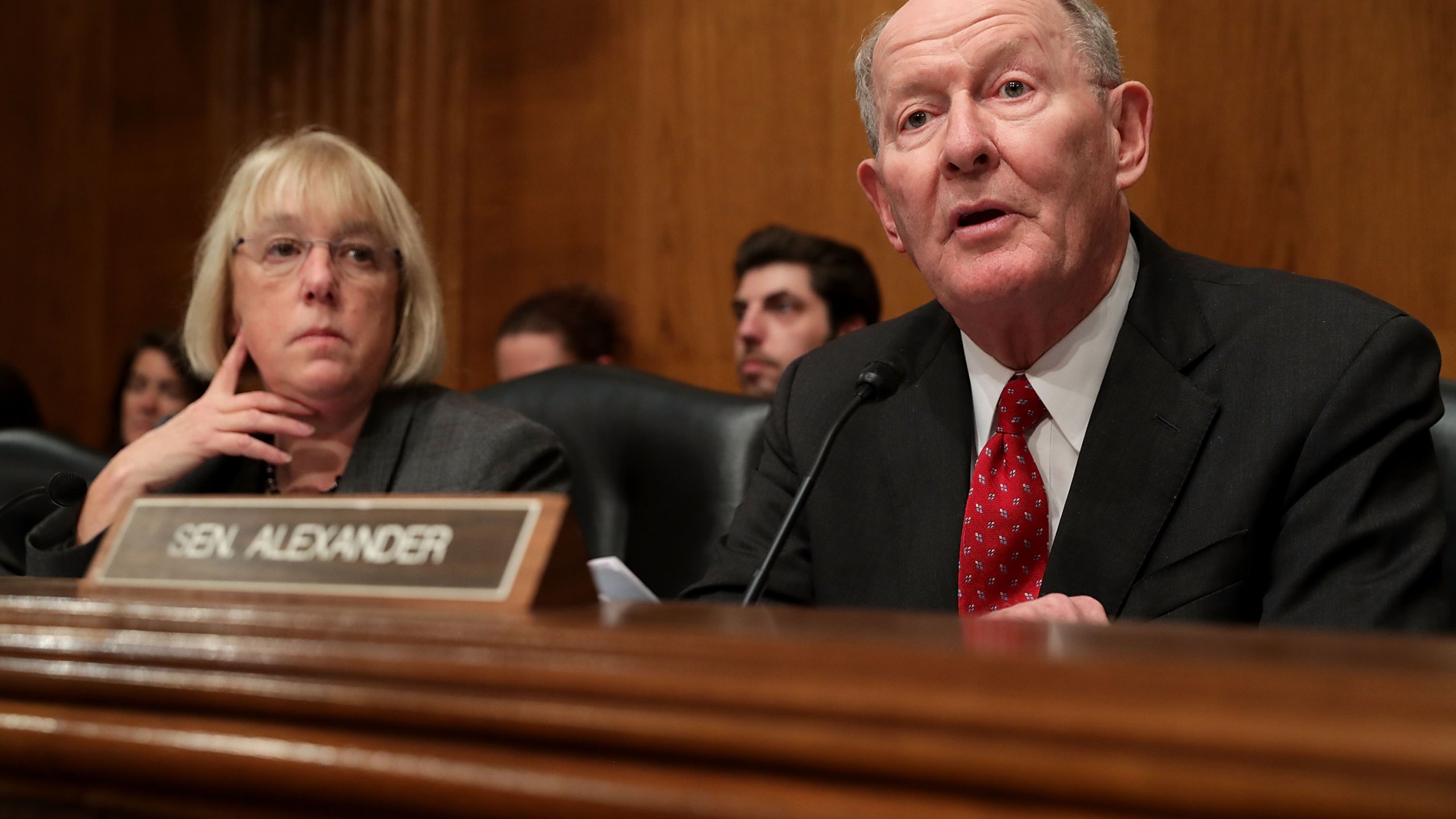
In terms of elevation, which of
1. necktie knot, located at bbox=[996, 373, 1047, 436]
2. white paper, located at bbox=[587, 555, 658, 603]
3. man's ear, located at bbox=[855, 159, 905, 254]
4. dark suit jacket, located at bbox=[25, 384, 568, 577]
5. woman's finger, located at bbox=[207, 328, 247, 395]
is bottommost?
dark suit jacket, located at bbox=[25, 384, 568, 577]

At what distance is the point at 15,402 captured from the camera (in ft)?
10.9

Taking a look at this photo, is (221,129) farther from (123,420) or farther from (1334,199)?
(1334,199)

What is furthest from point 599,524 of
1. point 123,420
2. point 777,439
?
point 123,420

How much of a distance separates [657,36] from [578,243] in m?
0.63

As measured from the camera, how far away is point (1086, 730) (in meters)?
0.44

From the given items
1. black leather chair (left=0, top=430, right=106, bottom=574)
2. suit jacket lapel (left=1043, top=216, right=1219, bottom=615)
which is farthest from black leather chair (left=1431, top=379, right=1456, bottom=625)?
black leather chair (left=0, top=430, right=106, bottom=574)

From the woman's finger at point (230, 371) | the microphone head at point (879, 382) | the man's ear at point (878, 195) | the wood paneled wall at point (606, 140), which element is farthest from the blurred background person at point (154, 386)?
the microphone head at point (879, 382)

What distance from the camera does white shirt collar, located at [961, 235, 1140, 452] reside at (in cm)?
146

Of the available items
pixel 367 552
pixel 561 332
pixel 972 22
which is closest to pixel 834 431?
pixel 367 552

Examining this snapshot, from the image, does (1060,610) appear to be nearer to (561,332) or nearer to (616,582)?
(616,582)

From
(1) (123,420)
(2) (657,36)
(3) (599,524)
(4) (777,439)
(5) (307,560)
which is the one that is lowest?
(1) (123,420)

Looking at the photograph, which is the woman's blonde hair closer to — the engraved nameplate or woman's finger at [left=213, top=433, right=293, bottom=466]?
woman's finger at [left=213, top=433, right=293, bottom=466]

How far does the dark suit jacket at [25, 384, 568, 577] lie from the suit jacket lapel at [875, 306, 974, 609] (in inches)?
21.7

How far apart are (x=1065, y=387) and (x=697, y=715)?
1054mm
